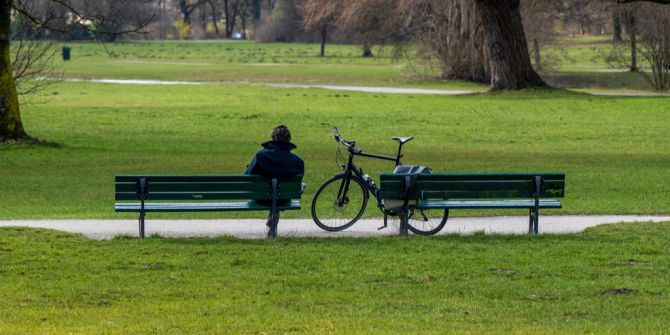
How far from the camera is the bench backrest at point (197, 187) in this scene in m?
11.7

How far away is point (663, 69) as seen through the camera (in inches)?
→ 1876

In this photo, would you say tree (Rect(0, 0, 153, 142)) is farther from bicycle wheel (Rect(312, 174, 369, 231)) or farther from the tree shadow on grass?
bicycle wheel (Rect(312, 174, 369, 231))

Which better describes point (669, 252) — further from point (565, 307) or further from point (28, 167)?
point (28, 167)

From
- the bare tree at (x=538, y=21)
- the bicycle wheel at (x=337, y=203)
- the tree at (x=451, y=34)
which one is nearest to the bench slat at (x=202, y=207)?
the bicycle wheel at (x=337, y=203)

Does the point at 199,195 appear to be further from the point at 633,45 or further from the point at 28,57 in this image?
the point at 633,45

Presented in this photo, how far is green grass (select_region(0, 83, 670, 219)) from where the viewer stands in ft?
58.2

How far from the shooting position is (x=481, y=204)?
1220cm

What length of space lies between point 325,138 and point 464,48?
24054 millimetres

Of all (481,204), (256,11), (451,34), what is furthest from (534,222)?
(256,11)

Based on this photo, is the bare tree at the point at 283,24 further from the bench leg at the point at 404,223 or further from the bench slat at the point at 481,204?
the bench leg at the point at 404,223

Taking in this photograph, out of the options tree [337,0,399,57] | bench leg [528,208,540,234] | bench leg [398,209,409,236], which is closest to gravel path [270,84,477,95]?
tree [337,0,399,57]

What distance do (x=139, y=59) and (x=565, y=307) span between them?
78.3 meters

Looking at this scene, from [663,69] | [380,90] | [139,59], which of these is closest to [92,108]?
[380,90]

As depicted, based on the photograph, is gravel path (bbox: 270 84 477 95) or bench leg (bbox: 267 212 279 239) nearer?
bench leg (bbox: 267 212 279 239)
